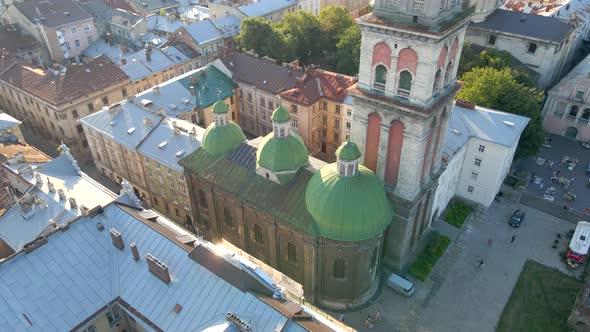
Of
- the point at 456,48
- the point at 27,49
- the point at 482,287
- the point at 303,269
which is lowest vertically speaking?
the point at 482,287

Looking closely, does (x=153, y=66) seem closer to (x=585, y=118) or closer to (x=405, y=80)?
(x=405, y=80)

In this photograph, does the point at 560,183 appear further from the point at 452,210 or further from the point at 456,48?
the point at 456,48

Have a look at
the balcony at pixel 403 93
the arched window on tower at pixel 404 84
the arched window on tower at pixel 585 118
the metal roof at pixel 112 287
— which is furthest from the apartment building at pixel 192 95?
the arched window on tower at pixel 585 118

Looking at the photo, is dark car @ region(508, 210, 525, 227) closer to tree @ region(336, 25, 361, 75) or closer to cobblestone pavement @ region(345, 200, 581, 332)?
cobblestone pavement @ region(345, 200, 581, 332)

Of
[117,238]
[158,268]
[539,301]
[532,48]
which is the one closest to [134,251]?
[117,238]

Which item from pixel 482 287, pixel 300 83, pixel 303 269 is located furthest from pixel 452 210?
pixel 300 83

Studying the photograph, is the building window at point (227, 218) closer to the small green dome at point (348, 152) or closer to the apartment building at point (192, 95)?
the small green dome at point (348, 152)

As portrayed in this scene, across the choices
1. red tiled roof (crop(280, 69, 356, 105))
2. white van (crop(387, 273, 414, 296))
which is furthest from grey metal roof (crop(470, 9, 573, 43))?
white van (crop(387, 273, 414, 296))
